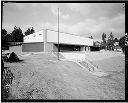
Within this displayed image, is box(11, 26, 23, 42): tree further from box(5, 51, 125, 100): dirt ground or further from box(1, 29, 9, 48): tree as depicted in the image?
box(5, 51, 125, 100): dirt ground

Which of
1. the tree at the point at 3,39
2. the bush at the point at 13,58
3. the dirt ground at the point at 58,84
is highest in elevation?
the tree at the point at 3,39

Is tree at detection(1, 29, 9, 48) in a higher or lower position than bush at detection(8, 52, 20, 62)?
higher

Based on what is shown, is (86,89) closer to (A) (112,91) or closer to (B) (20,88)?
(A) (112,91)

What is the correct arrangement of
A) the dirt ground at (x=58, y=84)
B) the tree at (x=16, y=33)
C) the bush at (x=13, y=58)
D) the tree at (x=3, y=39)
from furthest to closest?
the tree at (x=16, y=33)
the bush at (x=13, y=58)
the dirt ground at (x=58, y=84)
the tree at (x=3, y=39)

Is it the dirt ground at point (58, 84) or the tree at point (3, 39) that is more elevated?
the tree at point (3, 39)

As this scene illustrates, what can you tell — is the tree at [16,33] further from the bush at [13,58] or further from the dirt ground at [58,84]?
the dirt ground at [58,84]

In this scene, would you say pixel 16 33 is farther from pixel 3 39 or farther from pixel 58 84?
pixel 58 84

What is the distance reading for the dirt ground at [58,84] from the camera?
3799 millimetres

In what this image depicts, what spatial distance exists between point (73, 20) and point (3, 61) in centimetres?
243

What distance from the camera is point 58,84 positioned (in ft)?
14.1

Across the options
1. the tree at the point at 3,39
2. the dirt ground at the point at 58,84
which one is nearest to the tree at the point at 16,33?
the tree at the point at 3,39

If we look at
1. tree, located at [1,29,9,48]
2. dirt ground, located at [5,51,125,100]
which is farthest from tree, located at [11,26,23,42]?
dirt ground, located at [5,51,125,100]

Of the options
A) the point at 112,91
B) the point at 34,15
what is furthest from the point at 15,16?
the point at 112,91

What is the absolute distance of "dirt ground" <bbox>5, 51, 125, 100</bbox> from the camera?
3.80 meters
